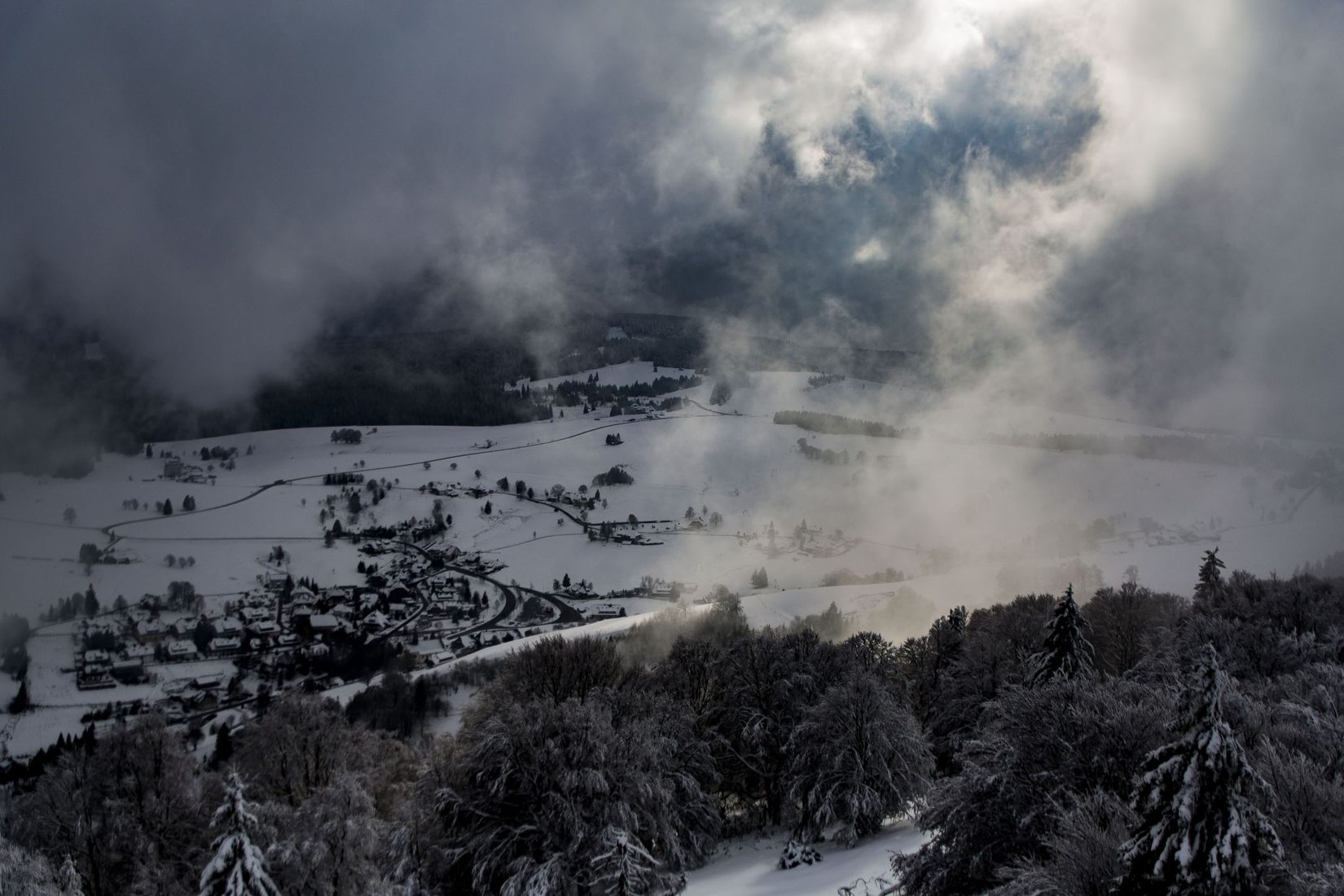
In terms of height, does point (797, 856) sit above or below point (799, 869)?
above

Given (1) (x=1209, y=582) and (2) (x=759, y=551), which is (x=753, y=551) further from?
(1) (x=1209, y=582)

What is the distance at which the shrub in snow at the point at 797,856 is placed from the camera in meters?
32.1

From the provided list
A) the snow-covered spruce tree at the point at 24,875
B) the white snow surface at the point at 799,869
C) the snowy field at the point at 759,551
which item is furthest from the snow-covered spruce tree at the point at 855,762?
the snowy field at the point at 759,551

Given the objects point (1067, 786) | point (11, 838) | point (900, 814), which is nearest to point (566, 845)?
point (1067, 786)

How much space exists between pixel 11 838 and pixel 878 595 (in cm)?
11002

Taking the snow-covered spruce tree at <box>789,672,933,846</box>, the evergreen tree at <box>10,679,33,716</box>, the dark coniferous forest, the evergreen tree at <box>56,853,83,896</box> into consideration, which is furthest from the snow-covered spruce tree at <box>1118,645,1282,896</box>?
the evergreen tree at <box>10,679,33,716</box>

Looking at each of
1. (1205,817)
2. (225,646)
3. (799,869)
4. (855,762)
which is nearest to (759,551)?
(225,646)

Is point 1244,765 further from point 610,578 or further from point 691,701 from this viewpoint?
point 610,578

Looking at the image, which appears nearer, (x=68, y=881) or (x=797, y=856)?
(x=68, y=881)

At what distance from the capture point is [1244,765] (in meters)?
13.3

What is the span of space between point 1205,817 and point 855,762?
78.1 ft

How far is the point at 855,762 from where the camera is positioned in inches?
1405

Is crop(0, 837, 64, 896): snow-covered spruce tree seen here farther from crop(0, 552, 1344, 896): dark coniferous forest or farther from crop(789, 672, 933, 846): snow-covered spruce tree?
crop(789, 672, 933, 846): snow-covered spruce tree

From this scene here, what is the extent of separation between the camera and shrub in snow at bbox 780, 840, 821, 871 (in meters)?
32.1
